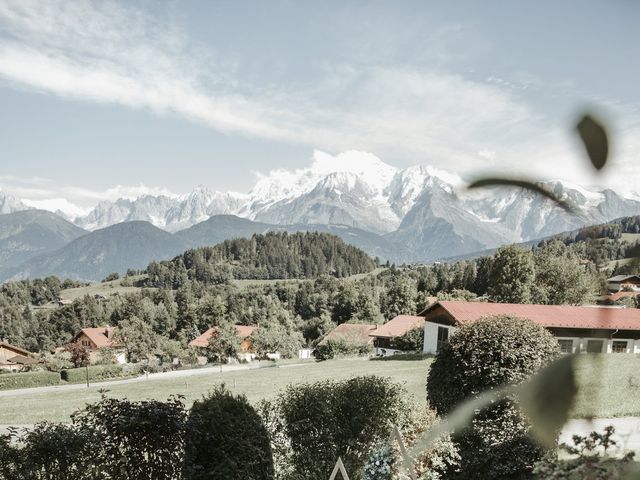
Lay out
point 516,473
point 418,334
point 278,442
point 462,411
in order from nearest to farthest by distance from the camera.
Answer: point 462,411
point 516,473
point 278,442
point 418,334

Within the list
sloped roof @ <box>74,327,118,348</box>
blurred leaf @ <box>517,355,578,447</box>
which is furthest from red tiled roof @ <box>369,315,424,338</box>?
blurred leaf @ <box>517,355,578,447</box>

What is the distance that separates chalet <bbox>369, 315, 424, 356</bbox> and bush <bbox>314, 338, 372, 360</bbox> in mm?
1777

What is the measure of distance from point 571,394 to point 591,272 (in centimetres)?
22

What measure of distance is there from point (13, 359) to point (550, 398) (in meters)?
82.6

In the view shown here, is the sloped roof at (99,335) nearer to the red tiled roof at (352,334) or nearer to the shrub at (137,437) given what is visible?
the red tiled roof at (352,334)

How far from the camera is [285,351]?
7144cm

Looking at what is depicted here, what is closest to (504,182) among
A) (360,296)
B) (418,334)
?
(418,334)

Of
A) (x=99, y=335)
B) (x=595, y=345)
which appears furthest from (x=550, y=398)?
(x=99, y=335)

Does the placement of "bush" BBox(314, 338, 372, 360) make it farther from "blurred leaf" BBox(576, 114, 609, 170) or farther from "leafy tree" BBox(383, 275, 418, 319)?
"blurred leaf" BBox(576, 114, 609, 170)

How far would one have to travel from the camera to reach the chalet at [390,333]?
47.9 meters

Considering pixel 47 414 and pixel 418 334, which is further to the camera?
pixel 418 334

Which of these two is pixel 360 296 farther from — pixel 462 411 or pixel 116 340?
pixel 462 411

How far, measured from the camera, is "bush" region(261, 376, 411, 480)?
1014 cm

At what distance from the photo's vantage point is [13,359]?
69562 mm
